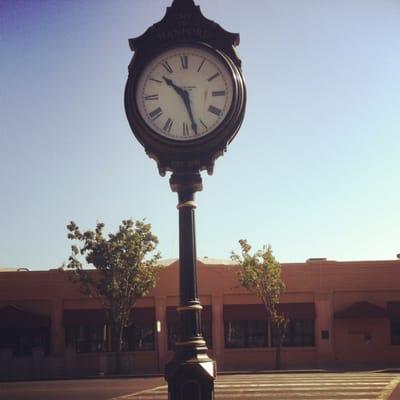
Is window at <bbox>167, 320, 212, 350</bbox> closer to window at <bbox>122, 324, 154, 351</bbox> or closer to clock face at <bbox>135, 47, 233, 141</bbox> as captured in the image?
window at <bbox>122, 324, 154, 351</bbox>

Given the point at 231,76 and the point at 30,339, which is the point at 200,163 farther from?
the point at 30,339

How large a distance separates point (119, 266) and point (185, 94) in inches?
966

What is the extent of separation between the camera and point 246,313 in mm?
33000

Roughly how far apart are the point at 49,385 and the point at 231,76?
781 inches

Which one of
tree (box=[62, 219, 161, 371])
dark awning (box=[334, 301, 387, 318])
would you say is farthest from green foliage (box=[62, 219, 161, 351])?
dark awning (box=[334, 301, 387, 318])

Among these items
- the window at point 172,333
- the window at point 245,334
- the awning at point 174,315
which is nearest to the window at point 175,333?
the window at point 172,333

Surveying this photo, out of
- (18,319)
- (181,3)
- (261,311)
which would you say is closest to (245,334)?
(261,311)

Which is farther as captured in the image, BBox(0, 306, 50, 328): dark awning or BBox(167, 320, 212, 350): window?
BBox(167, 320, 212, 350): window

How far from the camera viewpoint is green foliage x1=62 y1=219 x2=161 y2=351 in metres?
30.3

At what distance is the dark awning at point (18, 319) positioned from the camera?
33.0 m

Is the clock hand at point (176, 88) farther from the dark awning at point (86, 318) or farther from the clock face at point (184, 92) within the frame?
the dark awning at point (86, 318)

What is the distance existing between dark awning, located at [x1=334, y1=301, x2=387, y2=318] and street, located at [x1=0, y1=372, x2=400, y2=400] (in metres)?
9.90

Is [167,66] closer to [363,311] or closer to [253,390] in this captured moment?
[253,390]

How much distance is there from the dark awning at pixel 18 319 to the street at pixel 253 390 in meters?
9.65
